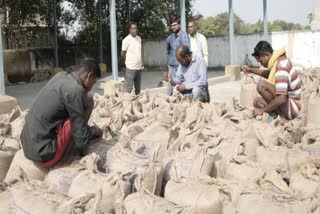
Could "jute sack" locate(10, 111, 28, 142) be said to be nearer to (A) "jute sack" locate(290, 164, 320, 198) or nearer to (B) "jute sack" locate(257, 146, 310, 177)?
(B) "jute sack" locate(257, 146, 310, 177)

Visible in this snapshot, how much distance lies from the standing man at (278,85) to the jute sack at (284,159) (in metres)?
1.03

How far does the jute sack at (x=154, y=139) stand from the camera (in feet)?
11.5

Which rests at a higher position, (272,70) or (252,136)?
(272,70)

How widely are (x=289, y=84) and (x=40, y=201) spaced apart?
262 centimetres

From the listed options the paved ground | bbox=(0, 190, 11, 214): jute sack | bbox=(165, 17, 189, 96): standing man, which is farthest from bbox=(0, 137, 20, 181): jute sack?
the paved ground

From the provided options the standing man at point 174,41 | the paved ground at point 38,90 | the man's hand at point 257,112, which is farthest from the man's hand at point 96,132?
the paved ground at point 38,90

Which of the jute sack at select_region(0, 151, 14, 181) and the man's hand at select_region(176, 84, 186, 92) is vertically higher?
the man's hand at select_region(176, 84, 186, 92)

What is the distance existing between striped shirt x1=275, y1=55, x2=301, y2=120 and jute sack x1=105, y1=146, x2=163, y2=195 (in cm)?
173

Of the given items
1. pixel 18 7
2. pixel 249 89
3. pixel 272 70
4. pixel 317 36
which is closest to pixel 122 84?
pixel 249 89

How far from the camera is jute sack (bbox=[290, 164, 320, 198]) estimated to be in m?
2.81

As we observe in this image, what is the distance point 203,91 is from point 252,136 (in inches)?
62.4

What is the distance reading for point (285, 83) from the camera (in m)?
4.37

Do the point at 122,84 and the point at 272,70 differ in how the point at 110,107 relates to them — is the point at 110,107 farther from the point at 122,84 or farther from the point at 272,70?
the point at 122,84

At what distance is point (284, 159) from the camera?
132 inches
